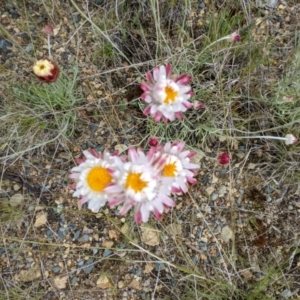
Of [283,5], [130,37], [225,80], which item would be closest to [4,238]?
[130,37]

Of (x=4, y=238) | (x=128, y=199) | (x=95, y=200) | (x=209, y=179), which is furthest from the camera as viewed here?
(x=209, y=179)

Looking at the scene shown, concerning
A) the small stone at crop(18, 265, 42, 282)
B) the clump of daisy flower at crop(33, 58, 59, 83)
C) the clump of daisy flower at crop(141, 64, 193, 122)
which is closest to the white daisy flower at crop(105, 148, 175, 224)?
the clump of daisy flower at crop(141, 64, 193, 122)

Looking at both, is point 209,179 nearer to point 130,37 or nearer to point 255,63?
point 255,63

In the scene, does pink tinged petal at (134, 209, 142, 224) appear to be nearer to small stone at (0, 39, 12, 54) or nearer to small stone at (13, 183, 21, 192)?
small stone at (13, 183, 21, 192)

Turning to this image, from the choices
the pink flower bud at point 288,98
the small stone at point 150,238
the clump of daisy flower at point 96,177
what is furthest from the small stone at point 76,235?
the pink flower bud at point 288,98

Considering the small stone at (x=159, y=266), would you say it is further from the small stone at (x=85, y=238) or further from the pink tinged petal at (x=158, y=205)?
the pink tinged petal at (x=158, y=205)

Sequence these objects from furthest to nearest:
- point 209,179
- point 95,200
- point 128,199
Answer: point 209,179, point 95,200, point 128,199

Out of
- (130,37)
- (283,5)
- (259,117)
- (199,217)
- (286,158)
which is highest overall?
(283,5)

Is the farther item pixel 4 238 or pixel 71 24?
pixel 71 24

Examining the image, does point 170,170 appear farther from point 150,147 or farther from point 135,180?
point 150,147
